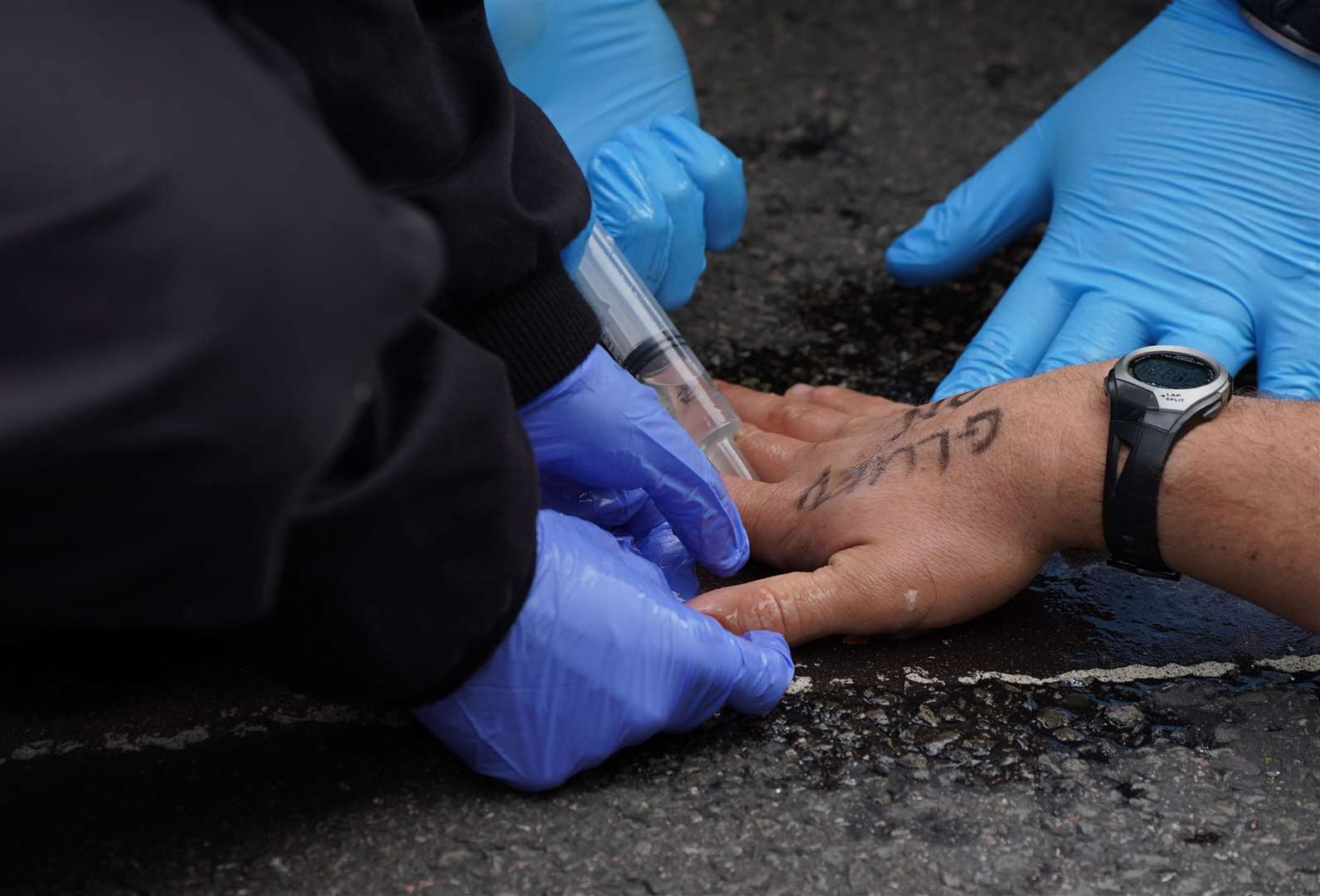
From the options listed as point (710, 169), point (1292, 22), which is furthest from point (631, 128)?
point (1292, 22)

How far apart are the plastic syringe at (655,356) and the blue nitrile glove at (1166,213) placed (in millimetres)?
337

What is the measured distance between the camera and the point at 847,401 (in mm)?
1885

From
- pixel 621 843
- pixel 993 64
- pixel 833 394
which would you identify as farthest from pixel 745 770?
pixel 993 64

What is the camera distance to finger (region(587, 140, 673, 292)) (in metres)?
1.82

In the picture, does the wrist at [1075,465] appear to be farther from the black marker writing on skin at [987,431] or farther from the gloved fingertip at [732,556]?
the gloved fingertip at [732,556]

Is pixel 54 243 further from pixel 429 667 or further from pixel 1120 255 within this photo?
pixel 1120 255

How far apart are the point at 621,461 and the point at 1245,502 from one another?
2.16ft

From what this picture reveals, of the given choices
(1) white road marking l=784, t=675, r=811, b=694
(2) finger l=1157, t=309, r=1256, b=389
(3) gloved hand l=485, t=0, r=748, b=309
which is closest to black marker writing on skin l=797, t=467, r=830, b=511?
(1) white road marking l=784, t=675, r=811, b=694

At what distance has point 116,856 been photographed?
1.16 m

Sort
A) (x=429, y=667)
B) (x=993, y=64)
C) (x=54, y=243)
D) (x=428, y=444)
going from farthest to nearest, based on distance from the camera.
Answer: (x=993, y=64) → (x=429, y=667) → (x=428, y=444) → (x=54, y=243)

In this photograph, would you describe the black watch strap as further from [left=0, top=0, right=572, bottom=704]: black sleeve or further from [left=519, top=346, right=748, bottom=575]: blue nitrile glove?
[left=0, top=0, right=572, bottom=704]: black sleeve

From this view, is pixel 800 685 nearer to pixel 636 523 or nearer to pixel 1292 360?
pixel 636 523

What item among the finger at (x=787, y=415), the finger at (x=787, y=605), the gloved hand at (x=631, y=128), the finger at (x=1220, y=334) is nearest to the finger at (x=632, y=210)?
the gloved hand at (x=631, y=128)

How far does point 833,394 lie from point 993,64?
1489mm
